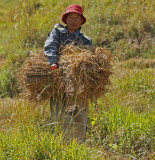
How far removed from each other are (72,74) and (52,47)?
48 centimetres

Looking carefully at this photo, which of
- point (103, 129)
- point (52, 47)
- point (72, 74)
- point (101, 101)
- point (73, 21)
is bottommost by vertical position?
point (103, 129)

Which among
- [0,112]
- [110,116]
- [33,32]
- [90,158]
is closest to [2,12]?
[33,32]

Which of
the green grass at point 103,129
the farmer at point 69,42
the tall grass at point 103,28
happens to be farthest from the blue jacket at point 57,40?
the tall grass at point 103,28

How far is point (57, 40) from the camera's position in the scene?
3023mm

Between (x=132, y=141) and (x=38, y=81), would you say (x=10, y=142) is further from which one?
(x=132, y=141)

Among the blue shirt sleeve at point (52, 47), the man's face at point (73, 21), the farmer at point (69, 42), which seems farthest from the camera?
the man's face at point (73, 21)

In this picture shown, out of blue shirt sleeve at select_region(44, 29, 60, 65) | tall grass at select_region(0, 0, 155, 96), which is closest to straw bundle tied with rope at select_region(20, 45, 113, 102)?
blue shirt sleeve at select_region(44, 29, 60, 65)

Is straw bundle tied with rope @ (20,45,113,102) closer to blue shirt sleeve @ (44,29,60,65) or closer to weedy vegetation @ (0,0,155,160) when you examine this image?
blue shirt sleeve @ (44,29,60,65)

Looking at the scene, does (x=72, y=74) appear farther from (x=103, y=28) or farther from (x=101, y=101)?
(x=103, y=28)

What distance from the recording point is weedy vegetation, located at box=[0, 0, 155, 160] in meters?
2.43

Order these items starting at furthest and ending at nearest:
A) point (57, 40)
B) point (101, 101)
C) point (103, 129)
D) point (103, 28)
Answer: point (103, 28) < point (101, 101) < point (103, 129) < point (57, 40)

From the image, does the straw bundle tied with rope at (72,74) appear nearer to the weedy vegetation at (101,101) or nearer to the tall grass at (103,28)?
the weedy vegetation at (101,101)

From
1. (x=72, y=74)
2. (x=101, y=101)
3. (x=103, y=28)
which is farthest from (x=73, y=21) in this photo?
(x=103, y=28)

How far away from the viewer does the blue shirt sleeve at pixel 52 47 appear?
2740 millimetres
